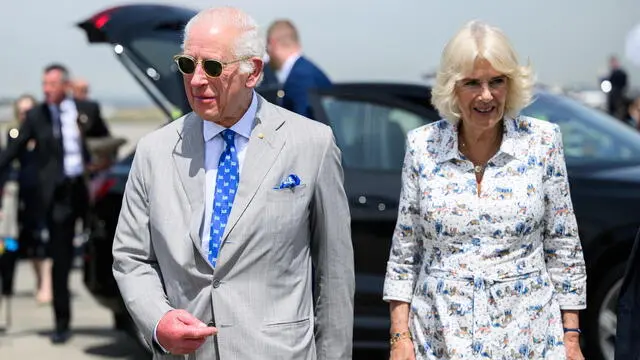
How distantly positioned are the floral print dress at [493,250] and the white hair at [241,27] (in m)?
0.71

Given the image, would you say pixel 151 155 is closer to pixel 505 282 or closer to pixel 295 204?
pixel 295 204

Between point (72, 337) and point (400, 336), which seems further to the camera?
point (72, 337)

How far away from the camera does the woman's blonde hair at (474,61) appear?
3.58 metres

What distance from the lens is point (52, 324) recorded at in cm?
912

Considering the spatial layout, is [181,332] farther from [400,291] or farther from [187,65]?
[400,291]

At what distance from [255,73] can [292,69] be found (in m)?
3.38

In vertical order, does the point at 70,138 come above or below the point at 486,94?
above

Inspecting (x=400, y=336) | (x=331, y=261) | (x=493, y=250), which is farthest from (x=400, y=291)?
(x=331, y=261)

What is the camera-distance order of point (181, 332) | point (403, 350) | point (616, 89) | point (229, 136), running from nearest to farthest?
point (181, 332) < point (229, 136) < point (403, 350) < point (616, 89)

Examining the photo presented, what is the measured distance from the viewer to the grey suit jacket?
3145mm

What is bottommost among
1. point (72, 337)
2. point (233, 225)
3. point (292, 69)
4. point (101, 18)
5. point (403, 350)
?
point (72, 337)

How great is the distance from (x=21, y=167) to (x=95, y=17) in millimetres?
3397

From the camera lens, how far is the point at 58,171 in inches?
335

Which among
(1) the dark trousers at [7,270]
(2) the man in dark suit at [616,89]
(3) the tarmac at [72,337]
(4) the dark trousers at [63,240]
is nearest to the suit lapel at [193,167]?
(3) the tarmac at [72,337]
